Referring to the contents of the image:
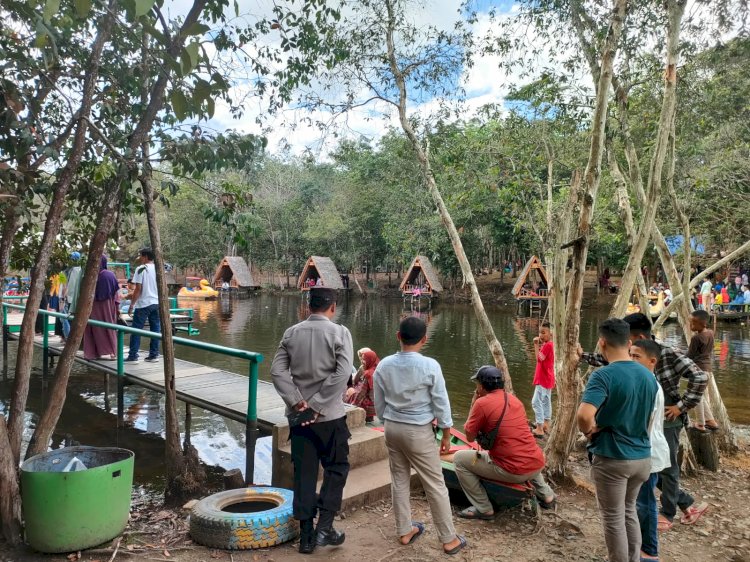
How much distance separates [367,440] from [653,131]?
6.51 m

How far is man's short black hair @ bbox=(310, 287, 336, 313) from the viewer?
3873 mm

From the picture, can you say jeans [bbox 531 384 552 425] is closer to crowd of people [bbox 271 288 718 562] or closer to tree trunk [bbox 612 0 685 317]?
tree trunk [bbox 612 0 685 317]

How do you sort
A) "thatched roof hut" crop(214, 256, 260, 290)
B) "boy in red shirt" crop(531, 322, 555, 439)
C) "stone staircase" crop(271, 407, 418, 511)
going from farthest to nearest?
"thatched roof hut" crop(214, 256, 260, 290) < "boy in red shirt" crop(531, 322, 555, 439) < "stone staircase" crop(271, 407, 418, 511)

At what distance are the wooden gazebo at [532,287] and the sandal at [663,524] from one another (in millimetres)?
23461

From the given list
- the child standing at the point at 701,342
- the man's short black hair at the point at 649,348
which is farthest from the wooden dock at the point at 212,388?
the child standing at the point at 701,342

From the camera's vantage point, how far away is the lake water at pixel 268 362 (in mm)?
7766

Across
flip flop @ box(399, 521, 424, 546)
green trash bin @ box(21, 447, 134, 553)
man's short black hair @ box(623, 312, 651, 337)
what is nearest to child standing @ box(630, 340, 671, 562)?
man's short black hair @ box(623, 312, 651, 337)

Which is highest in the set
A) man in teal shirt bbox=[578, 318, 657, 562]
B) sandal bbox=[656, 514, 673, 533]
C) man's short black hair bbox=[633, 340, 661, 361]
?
man's short black hair bbox=[633, 340, 661, 361]

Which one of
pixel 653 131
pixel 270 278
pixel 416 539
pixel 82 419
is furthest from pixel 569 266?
pixel 270 278

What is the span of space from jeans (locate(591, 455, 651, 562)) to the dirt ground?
0.67 metres

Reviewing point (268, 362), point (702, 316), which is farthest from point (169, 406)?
point (268, 362)

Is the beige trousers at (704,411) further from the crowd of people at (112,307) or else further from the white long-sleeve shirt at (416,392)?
the crowd of people at (112,307)

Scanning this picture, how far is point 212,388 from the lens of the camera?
7.17 metres

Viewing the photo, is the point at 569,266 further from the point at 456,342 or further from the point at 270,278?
the point at 270,278
